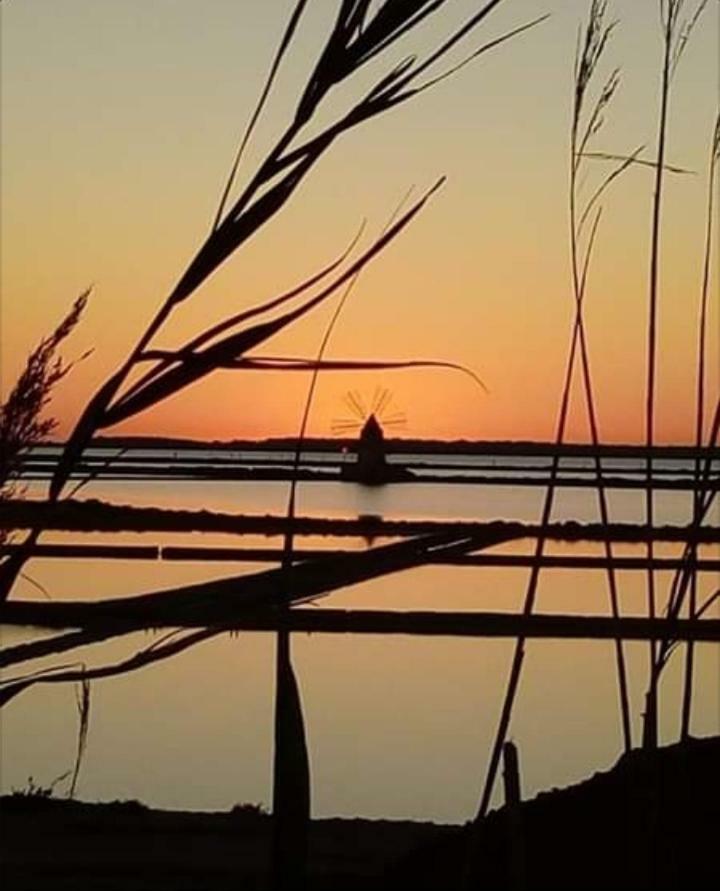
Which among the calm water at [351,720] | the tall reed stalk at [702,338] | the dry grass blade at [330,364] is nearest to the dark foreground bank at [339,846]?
the calm water at [351,720]

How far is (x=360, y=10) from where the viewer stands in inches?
16.2

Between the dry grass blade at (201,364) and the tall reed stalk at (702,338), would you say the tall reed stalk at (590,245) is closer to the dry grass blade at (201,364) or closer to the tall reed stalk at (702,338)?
the tall reed stalk at (702,338)

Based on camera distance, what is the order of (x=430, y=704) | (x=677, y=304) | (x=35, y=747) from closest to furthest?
(x=677, y=304) → (x=35, y=747) → (x=430, y=704)

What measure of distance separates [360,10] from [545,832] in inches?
47.2

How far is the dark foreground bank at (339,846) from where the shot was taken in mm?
1351

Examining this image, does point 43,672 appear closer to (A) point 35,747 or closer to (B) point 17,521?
(B) point 17,521

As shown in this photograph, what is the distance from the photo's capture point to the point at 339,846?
3.90m

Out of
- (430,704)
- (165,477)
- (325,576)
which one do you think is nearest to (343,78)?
(325,576)

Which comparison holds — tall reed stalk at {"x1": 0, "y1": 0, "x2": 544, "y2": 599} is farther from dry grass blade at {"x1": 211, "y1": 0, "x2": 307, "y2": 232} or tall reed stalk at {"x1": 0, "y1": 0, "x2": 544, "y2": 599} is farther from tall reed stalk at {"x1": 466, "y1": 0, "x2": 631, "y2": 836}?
tall reed stalk at {"x1": 466, "y1": 0, "x2": 631, "y2": 836}

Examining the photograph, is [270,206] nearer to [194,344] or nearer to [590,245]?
[194,344]

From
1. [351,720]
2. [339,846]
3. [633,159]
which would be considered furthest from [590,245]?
[351,720]

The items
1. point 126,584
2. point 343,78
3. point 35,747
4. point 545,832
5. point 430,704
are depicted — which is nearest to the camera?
point 343,78

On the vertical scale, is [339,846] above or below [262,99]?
above

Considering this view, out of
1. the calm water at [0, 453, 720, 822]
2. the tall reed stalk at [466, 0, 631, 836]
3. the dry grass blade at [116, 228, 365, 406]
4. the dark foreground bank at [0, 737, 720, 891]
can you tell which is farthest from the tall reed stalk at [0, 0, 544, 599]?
the calm water at [0, 453, 720, 822]
